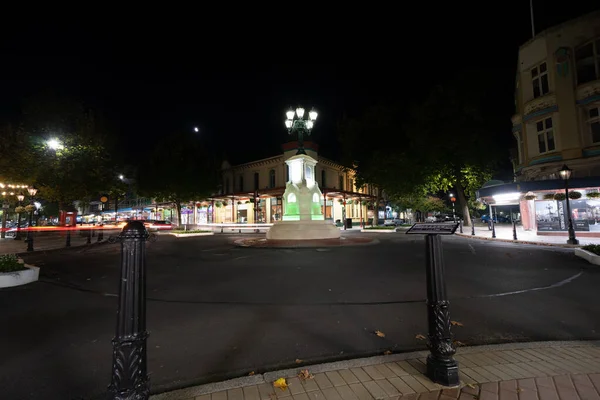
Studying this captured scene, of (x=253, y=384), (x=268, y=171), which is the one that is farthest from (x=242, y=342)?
(x=268, y=171)

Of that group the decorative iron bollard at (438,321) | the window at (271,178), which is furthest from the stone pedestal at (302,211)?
the window at (271,178)

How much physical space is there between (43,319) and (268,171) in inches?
1495

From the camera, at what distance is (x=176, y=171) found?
112 feet

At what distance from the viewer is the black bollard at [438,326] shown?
2590 mm

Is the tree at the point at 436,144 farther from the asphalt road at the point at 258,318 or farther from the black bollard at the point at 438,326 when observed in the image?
the black bollard at the point at 438,326

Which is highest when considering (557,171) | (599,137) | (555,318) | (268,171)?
(268,171)

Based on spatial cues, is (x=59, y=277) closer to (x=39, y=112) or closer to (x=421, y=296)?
(x=421, y=296)

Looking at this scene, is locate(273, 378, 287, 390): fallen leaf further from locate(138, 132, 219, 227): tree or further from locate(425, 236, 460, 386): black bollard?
locate(138, 132, 219, 227): tree

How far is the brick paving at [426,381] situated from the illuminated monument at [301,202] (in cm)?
1392

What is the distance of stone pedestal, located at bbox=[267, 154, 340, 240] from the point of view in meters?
17.1

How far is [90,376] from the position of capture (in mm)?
2893

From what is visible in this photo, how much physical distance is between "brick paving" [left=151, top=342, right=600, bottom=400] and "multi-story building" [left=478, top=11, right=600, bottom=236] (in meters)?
17.8

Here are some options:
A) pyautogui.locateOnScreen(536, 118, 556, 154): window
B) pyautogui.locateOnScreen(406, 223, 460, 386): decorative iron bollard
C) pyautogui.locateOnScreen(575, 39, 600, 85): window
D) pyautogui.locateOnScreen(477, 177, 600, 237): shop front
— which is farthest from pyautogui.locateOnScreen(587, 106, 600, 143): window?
pyautogui.locateOnScreen(406, 223, 460, 386): decorative iron bollard

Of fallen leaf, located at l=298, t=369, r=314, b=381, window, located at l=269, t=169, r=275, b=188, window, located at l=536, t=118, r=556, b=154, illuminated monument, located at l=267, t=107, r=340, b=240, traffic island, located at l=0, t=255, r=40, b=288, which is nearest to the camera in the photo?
fallen leaf, located at l=298, t=369, r=314, b=381
